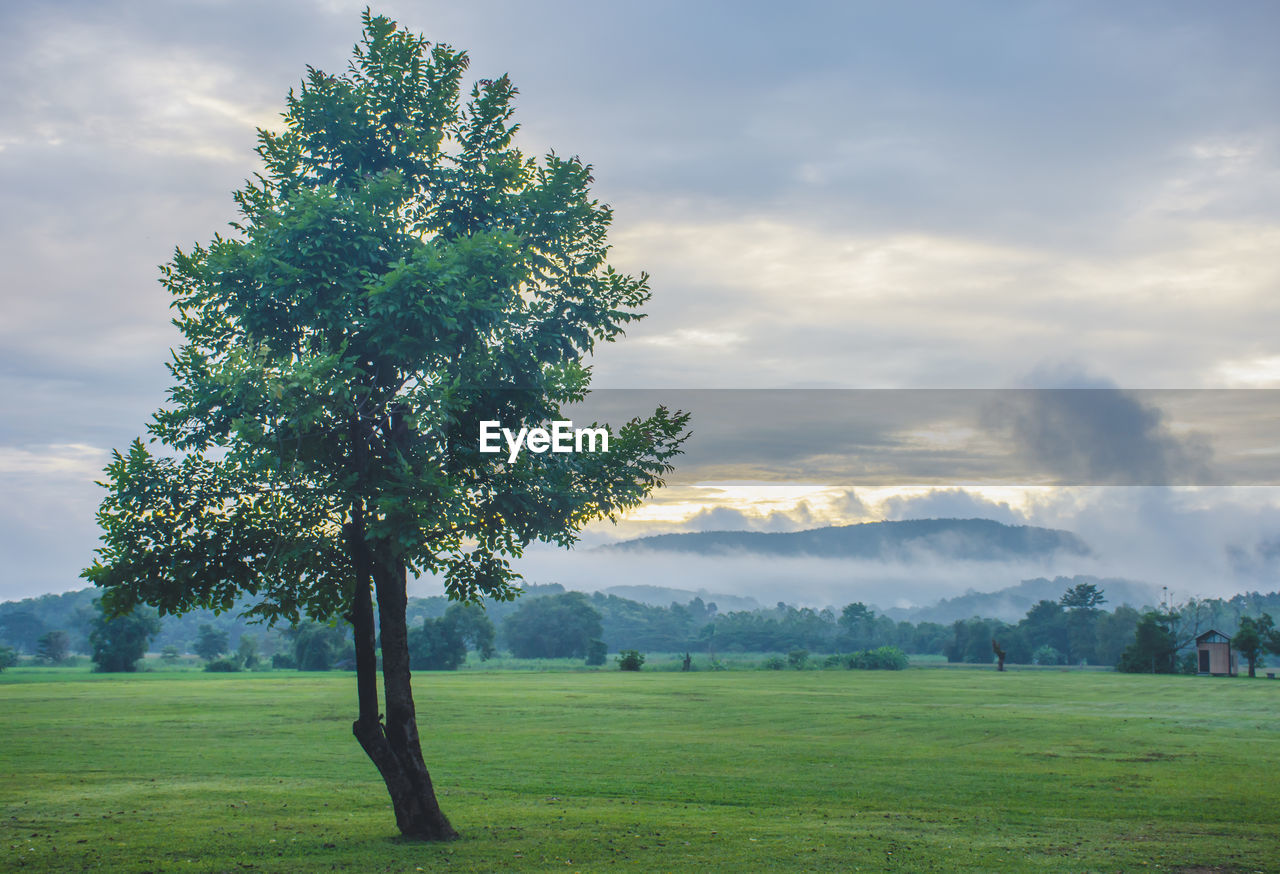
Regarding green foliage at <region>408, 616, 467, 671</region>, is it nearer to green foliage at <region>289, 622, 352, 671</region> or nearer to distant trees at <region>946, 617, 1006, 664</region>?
green foliage at <region>289, 622, 352, 671</region>

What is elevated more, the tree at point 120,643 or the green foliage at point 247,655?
the tree at point 120,643

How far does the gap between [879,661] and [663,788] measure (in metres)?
102

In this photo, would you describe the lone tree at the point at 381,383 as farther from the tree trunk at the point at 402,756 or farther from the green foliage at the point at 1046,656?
the green foliage at the point at 1046,656

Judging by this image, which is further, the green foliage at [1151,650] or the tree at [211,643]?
the tree at [211,643]

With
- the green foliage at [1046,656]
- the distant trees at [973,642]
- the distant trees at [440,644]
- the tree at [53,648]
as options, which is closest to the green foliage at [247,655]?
the distant trees at [440,644]

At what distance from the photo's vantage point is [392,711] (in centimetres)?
1942

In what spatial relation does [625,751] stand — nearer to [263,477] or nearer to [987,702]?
[263,477]

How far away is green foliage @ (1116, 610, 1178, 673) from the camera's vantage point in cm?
10556

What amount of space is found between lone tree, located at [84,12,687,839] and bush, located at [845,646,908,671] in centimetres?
10724

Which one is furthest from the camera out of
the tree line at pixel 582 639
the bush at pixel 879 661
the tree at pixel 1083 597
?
the tree at pixel 1083 597

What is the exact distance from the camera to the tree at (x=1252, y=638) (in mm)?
99500

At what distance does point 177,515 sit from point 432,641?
11199 centimetres

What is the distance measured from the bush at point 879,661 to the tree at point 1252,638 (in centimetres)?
3711

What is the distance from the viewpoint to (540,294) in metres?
21.1
